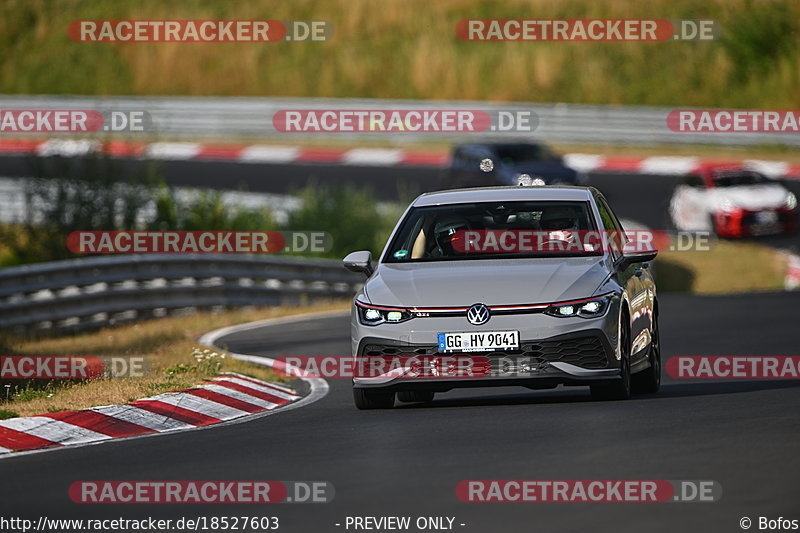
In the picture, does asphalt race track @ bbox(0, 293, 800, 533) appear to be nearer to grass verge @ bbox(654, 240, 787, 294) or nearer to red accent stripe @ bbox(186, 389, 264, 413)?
red accent stripe @ bbox(186, 389, 264, 413)

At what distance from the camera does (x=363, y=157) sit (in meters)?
44.5

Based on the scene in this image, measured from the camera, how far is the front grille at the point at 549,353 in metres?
11.9

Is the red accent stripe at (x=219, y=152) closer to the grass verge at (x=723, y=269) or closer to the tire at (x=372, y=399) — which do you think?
the grass verge at (x=723, y=269)

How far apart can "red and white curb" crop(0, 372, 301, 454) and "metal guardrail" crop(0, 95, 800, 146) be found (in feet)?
97.8

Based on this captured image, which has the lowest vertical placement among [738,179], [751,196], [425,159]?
[751,196]

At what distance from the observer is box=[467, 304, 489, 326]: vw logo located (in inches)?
467

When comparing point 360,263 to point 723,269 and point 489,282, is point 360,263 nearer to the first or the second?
point 489,282

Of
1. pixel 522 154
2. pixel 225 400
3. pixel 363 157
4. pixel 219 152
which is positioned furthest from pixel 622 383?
pixel 219 152

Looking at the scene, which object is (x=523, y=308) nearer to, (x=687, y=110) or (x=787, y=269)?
(x=787, y=269)

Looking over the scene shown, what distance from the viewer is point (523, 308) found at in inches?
468

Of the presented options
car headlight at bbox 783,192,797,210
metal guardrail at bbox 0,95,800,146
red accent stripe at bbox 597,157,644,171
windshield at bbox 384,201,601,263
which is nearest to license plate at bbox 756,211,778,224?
car headlight at bbox 783,192,797,210

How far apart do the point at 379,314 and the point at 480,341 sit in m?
0.77

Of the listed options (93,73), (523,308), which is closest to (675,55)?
(93,73)

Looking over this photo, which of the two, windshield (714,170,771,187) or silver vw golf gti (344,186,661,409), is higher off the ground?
windshield (714,170,771,187)
